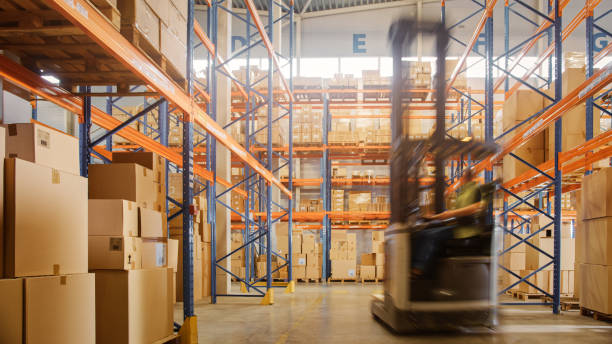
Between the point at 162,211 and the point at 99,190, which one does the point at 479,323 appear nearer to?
the point at 162,211

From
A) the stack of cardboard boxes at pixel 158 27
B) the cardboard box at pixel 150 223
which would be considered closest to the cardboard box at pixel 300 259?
the cardboard box at pixel 150 223

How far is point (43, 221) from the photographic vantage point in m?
3.41

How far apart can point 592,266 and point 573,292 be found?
11.1ft

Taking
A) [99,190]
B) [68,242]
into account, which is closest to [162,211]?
[99,190]

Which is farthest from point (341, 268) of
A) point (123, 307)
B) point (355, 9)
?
point (355, 9)

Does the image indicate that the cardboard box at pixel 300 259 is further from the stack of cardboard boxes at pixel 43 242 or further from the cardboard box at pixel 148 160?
the stack of cardboard boxes at pixel 43 242

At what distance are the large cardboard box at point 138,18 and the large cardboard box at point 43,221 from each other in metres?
1.23

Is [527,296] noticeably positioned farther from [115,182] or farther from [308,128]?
[115,182]

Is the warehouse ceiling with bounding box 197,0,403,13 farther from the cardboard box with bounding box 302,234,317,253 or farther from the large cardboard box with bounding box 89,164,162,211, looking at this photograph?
the large cardboard box with bounding box 89,164,162,211

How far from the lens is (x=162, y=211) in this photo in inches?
229

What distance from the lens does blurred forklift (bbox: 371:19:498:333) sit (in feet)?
17.1

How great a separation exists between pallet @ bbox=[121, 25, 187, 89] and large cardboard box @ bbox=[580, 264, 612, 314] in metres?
6.59

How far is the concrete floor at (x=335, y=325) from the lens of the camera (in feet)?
20.6

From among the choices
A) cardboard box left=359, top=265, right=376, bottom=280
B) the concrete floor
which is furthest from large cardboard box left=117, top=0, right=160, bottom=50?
cardboard box left=359, top=265, right=376, bottom=280
